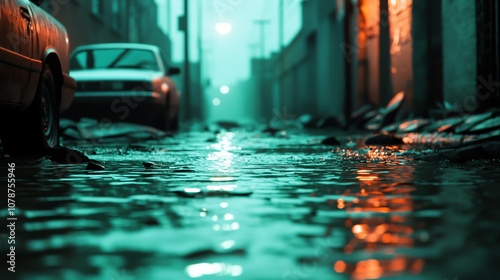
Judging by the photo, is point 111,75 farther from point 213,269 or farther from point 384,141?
point 213,269

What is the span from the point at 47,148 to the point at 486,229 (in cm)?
458

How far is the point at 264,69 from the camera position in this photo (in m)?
81.8

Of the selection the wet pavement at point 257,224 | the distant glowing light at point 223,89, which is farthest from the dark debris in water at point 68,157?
the distant glowing light at point 223,89

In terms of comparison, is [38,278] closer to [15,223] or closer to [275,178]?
[15,223]

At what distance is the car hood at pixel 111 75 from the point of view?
1330 centimetres

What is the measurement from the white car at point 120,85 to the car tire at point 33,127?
632 cm

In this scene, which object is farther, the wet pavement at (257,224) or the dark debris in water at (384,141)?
the dark debris in water at (384,141)

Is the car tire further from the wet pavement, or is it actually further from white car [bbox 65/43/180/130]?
white car [bbox 65/43/180/130]

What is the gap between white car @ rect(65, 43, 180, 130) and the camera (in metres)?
13.2

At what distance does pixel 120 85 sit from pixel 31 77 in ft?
23.5

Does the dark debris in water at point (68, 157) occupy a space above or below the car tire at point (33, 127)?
below

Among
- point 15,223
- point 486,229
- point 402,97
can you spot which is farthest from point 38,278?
point 402,97

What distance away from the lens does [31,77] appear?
6.14 meters

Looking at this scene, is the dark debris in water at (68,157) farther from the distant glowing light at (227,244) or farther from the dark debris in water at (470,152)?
the distant glowing light at (227,244)
